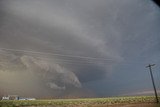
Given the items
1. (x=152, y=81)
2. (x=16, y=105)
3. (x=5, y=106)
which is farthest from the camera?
(x=152, y=81)

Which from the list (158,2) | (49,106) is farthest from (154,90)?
(158,2)

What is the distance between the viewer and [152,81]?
38.4 feet

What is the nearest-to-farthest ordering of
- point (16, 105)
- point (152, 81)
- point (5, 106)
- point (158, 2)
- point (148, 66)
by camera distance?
point (158, 2) → point (5, 106) → point (16, 105) → point (152, 81) → point (148, 66)

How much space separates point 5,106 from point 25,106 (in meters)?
2.00

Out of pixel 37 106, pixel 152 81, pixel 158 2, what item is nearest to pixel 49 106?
pixel 37 106

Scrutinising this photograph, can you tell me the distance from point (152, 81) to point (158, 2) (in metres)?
11.5

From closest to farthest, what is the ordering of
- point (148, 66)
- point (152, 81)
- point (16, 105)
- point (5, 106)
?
point (5, 106)
point (16, 105)
point (152, 81)
point (148, 66)

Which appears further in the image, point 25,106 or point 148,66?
point 148,66

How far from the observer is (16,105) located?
10.8 metres

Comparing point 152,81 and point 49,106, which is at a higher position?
point 152,81

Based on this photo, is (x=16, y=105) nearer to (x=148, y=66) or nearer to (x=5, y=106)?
(x=5, y=106)

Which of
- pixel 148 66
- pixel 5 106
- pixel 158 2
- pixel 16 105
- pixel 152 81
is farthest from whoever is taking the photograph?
pixel 148 66

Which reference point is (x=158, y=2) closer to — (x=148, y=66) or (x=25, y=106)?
(x=25, y=106)

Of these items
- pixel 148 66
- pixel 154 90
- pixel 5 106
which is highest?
pixel 148 66
